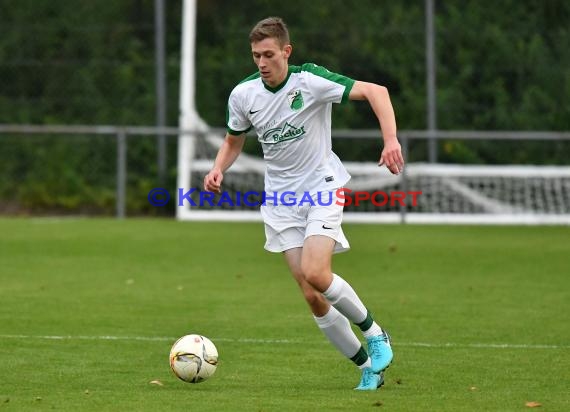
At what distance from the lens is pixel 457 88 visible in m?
20.2

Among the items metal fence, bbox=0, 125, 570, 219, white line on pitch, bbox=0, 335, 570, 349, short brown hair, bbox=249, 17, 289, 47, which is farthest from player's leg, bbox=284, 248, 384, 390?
metal fence, bbox=0, 125, 570, 219

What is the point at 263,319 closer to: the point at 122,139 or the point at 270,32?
the point at 270,32

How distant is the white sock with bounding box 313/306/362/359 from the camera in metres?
7.19

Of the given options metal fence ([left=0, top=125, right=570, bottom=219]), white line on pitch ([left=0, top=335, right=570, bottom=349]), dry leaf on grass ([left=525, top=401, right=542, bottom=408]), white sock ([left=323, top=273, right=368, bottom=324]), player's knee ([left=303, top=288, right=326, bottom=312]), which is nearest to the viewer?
dry leaf on grass ([left=525, top=401, right=542, bottom=408])

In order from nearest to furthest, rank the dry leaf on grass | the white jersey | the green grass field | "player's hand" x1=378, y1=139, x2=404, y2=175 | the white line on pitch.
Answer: the dry leaf on grass < "player's hand" x1=378, y1=139, x2=404, y2=175 < the green grass field < the white jersey < the white line on pitch

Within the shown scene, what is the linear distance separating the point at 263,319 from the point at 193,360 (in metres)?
3.00

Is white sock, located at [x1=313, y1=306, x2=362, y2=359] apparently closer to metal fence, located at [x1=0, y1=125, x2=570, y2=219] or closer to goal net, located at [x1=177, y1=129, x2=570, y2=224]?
goal net, located at [x1=177, y1=129, x2=570, y2=224]

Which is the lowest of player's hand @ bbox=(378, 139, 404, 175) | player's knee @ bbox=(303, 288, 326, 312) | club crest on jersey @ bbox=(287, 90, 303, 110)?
player's knee @ bbox=(303, 288, 326, 312)

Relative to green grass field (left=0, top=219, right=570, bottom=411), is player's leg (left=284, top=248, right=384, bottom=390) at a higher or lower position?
higher

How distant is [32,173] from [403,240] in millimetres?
7028

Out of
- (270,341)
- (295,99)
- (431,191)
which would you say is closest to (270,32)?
(295,99)

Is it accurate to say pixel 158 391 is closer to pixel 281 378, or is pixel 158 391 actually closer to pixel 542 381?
pixel 281 378

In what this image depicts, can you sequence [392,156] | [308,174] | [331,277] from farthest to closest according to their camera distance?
[308,174], [331,277], [392,156]

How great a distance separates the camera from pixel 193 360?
700cm
